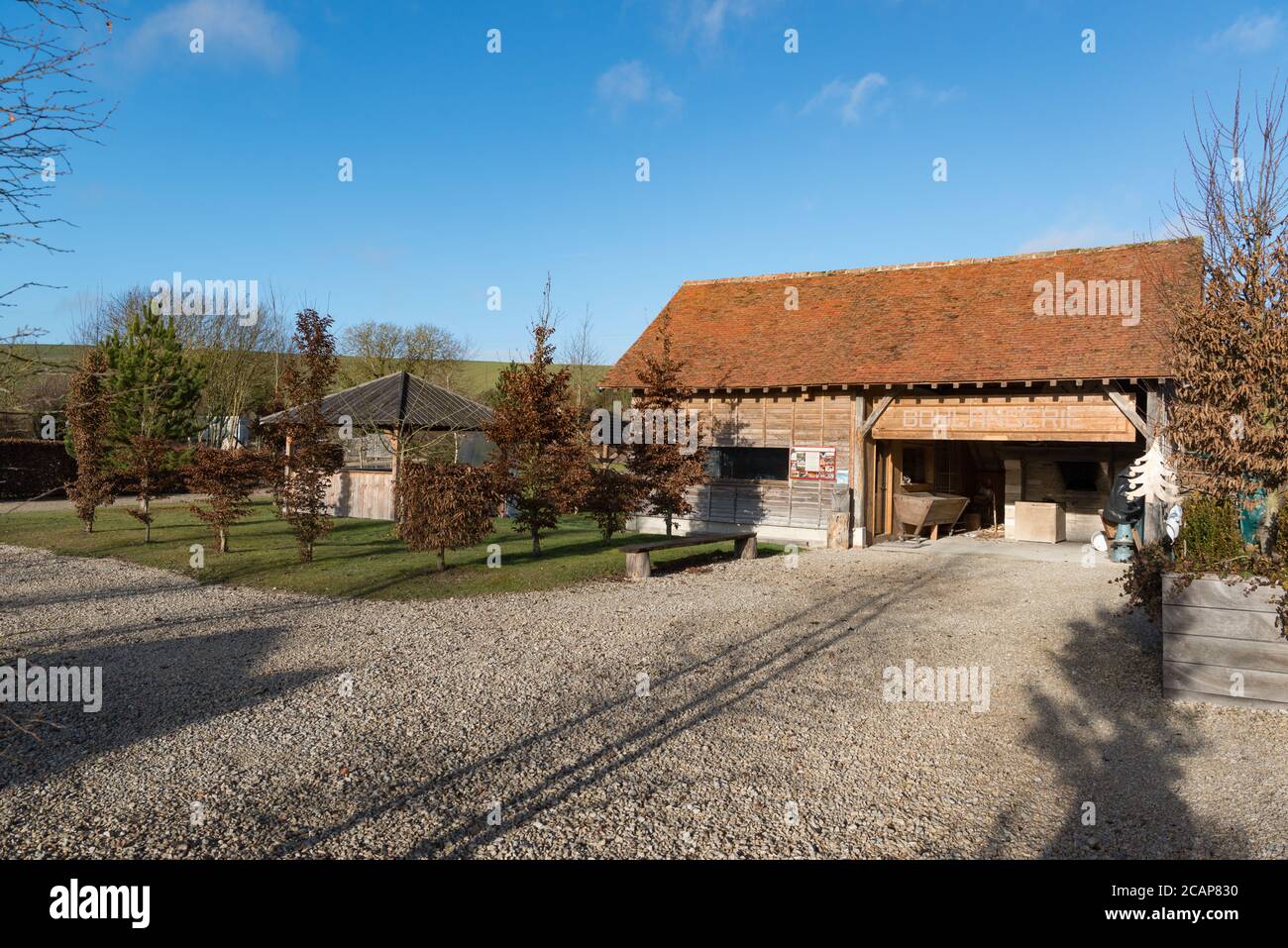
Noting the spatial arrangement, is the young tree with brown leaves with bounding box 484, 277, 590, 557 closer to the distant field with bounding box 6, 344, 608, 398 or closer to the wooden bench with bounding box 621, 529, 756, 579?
the wooden bench with bounding box 621, 529, 756, 579

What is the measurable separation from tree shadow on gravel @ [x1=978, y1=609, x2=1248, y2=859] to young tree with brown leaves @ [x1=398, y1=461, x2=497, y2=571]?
28.5ft

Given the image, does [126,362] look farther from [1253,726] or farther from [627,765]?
[1253,726]

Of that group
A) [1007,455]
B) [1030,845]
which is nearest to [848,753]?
[1030,845]

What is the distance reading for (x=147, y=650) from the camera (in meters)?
8.44

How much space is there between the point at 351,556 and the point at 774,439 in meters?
9.73

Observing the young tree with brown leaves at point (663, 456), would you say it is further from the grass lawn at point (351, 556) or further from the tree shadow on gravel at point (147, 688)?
the tree shadow on gravel at point (147, 688)

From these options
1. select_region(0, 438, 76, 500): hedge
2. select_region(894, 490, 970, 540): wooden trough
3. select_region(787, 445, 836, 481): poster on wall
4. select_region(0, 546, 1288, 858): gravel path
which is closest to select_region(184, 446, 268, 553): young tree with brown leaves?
select_region(0, 546, 1288, 858): gravel path

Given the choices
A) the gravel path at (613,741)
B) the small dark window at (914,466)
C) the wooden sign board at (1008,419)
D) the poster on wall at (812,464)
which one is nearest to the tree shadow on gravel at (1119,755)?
the gravel path at (613,741)

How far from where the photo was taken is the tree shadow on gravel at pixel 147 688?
18.5 feet

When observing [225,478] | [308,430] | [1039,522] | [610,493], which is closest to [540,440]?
[610,493]

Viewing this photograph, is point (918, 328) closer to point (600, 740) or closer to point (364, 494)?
point (600, 740)

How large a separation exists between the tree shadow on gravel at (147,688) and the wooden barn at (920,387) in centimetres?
1196

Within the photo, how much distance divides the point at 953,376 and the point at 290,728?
1397 cm

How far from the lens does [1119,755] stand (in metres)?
5.75
